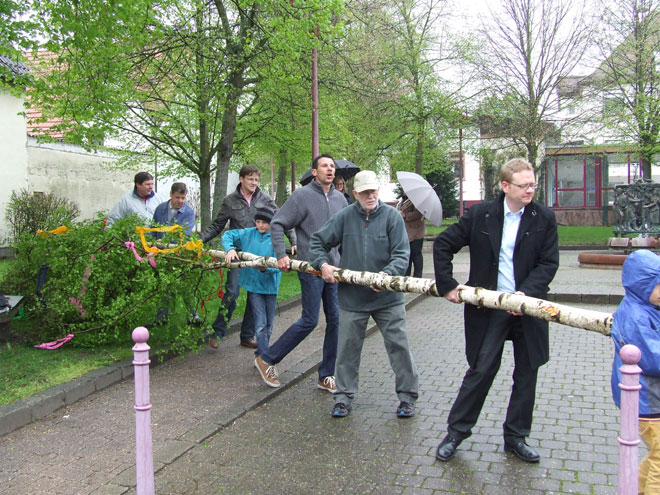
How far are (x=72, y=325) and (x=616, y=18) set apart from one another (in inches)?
1046

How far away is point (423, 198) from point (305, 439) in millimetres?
3431

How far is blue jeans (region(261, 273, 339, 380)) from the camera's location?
18.4ft

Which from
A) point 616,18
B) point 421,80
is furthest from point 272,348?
point 616,18

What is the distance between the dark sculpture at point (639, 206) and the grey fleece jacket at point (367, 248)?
15080 millimetres

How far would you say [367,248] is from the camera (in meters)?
Result: 4.93

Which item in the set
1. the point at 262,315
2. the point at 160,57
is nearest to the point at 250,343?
the point at 262,315

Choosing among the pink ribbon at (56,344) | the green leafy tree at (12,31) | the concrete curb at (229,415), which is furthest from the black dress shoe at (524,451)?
the green leafy tree at (12,31)

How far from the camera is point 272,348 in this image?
19.0 ft

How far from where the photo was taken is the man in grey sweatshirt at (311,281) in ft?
18.4

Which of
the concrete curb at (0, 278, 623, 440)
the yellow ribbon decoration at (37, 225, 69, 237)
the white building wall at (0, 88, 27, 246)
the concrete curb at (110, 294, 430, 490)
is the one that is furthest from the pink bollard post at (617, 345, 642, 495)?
the white building wall at (0, 88, 27, 246)

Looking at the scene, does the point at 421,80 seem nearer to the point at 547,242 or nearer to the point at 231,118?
the point at 231,118

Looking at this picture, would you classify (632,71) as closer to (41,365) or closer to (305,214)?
(305,214)

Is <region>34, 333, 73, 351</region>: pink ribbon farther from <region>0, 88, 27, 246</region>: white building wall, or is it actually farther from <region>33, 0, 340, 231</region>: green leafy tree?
<region>0, 88, 27, 246</region>: white building wall

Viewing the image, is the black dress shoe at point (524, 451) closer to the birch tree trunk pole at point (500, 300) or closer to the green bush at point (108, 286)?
the birch tree trunk pole at point (500, 300)
